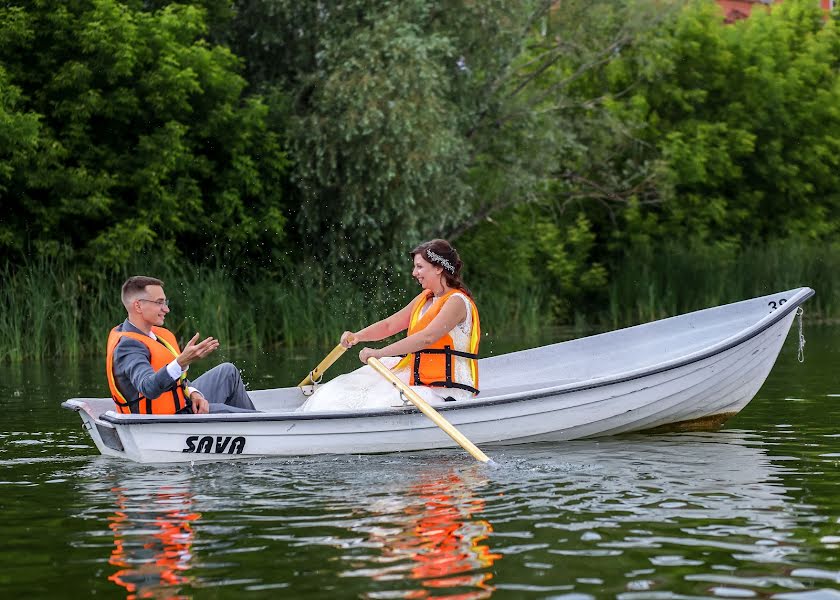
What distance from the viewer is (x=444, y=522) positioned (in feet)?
23.1

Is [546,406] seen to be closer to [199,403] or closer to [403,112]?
[199,403]

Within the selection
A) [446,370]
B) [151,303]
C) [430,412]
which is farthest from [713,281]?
[151,303]

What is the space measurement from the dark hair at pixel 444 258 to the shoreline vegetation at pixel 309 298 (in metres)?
11.2

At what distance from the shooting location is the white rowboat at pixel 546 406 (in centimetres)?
938

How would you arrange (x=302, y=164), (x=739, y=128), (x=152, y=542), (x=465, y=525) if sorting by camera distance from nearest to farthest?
1. (x=152, y=542)
2. (x=465, y=525)
3. (x=302, y=164)
4. (x=739, y=128)

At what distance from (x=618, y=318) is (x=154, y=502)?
78.0 feet

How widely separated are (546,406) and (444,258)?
121cm

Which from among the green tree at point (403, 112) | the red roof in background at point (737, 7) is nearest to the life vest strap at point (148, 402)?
the green tree at point (403, 112)

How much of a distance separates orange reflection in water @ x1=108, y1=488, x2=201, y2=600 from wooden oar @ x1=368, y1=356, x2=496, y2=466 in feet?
5.79

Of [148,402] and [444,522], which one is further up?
[148,402]

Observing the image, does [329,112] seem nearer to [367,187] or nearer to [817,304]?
[367,187]

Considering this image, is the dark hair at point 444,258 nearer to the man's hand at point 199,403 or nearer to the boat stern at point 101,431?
the man's hand at point 199,403

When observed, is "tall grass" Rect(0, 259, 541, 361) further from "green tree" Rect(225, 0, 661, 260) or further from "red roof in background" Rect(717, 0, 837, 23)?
"red roof in background" Rect(717, 0, 837, 23)

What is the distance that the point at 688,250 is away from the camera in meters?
33.3
